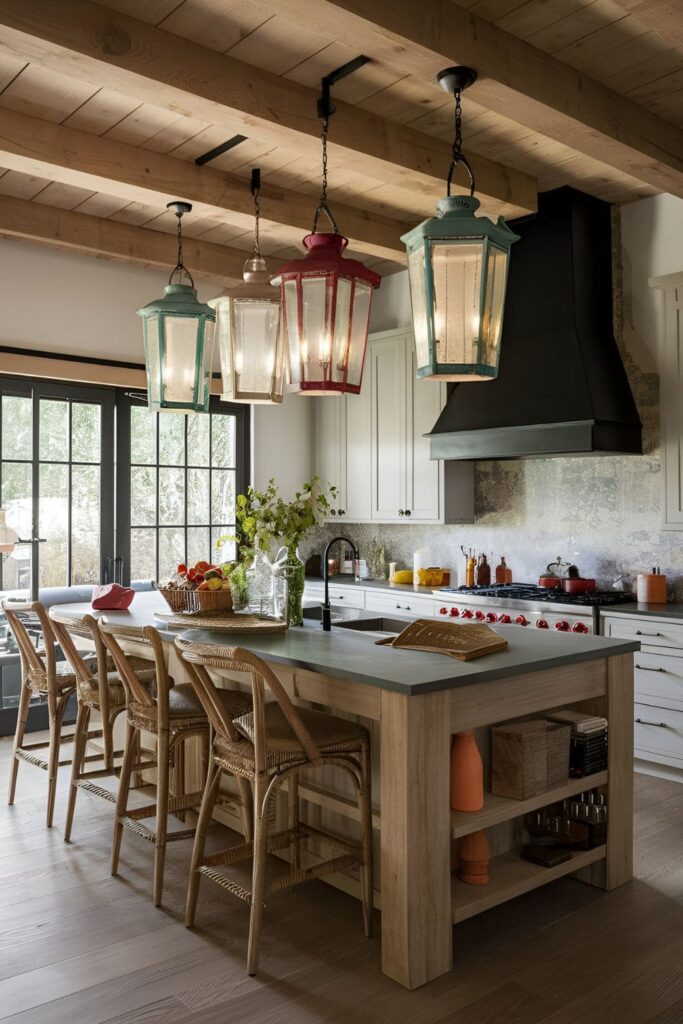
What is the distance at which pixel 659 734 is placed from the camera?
4312mm

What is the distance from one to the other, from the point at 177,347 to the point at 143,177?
1289 millimetres

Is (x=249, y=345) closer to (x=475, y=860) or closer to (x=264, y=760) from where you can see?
(x=264, y=760)

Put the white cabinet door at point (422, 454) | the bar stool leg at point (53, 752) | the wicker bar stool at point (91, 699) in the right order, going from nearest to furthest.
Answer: the wicker bar stool at point (91, 699) → the bar stool leg at point (53, 752) → the white cabinet door at point (422, 454)

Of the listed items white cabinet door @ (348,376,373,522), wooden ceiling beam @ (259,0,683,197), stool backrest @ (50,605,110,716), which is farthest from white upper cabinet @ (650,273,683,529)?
stool backrest @ (50,605,110,716)

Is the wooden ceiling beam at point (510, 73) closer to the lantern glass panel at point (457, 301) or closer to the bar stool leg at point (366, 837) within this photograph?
the lantern glass panel at point (457, 301)

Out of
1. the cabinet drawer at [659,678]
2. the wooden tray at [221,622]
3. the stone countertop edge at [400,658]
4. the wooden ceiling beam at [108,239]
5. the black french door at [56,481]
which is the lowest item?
the cabinet drawer at [659,678]

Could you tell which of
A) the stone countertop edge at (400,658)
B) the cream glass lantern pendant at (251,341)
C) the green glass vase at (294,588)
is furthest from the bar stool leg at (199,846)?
the cream glass lantern pendant at (251,341)

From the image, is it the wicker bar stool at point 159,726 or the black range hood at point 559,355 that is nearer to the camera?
the wicker bar stool at point 159,726

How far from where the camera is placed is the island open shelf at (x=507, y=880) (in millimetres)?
2689

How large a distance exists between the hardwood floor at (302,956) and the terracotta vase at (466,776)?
1.52 feet

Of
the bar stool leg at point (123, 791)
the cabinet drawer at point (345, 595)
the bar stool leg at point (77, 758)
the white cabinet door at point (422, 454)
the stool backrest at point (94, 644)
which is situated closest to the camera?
the bar stool leg at point (123, 791)

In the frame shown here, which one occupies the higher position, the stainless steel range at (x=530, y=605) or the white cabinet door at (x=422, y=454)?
the white cabinet door at (x=422, y=454)

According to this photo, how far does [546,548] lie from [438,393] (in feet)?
4.21

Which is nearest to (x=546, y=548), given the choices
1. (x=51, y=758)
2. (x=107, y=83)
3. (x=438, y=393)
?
(x=438, y=393)
